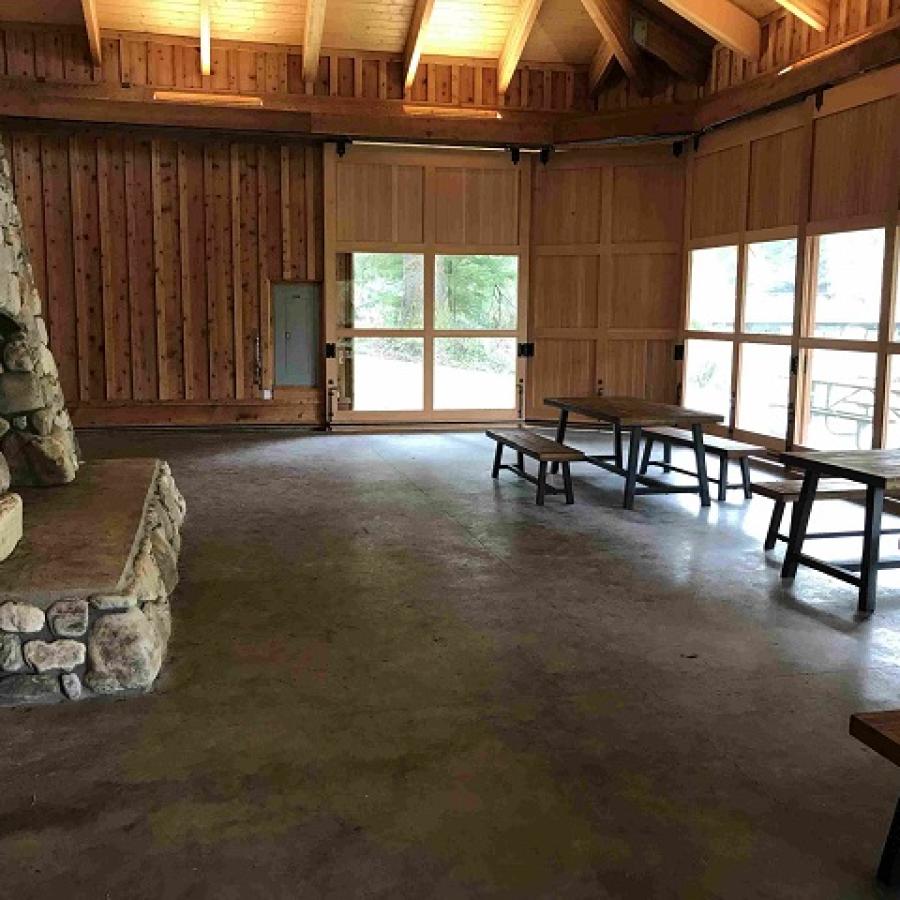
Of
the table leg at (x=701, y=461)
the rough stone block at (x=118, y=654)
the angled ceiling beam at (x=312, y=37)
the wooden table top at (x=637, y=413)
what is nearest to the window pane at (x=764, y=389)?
the wooden table top at (x=637, y=413)

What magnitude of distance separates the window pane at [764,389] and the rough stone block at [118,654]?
21.1 ft

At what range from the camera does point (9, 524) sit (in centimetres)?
365

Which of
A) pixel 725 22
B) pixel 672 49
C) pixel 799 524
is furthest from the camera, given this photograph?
pixel 672 49

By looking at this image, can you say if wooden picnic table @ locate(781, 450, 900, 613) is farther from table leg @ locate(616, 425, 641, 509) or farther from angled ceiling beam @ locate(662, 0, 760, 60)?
angled ceiling beam @ locate(662, 0, 760, 60)

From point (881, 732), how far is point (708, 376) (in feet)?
25.4

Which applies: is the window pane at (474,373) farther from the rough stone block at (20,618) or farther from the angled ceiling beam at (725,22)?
the rough stone block at (20,618)

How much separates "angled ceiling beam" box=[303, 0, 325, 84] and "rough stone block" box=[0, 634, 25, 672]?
7.22 m

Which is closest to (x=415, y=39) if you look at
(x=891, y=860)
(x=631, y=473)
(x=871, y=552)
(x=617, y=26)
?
(x=617, y=26)

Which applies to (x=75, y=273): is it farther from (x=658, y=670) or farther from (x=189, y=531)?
(x=658, y=670)

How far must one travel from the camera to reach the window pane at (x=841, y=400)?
706cm

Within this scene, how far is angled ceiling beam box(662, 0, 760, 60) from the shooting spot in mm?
8129

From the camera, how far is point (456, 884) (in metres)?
2.23

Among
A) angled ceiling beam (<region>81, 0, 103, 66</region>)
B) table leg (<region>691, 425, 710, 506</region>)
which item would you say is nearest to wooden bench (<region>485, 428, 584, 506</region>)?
table leg (<region>691, 425, 710, 506</region>)

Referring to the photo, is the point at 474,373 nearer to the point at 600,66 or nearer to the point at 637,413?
the point at 600,66
